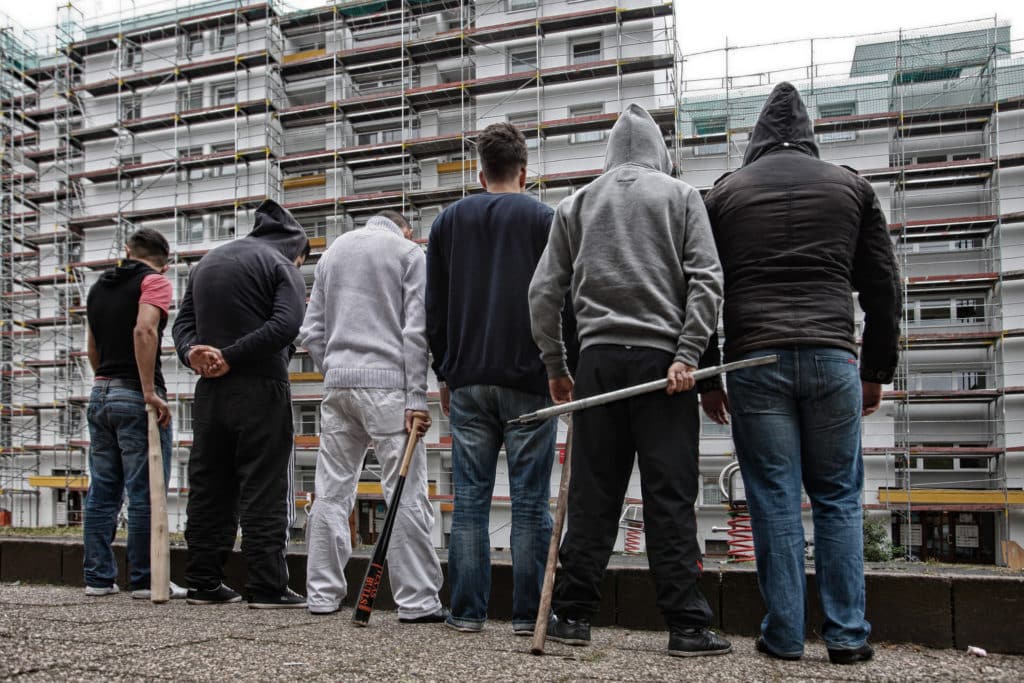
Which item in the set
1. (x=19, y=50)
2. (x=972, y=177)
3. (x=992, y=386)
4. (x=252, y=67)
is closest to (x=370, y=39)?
(x=252, y=67)

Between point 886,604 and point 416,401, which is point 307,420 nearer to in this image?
point 416,401

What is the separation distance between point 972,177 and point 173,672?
29507 mm

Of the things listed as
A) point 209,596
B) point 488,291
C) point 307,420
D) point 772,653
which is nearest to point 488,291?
point 488,291

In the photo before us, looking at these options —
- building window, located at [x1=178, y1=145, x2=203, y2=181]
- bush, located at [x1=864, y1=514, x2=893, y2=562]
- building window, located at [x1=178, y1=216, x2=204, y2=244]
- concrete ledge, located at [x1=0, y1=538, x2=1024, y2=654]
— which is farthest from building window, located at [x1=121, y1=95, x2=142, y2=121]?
concrete ledge, located at [x1=0, y1=538, x2=1024, y2=654]

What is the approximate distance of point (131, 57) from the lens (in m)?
36.8

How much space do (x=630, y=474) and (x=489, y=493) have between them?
2.34 ft

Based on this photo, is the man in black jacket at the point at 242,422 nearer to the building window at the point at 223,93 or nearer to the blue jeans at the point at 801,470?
the blue jeans at the point at 801,470

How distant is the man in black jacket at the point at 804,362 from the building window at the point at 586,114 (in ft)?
88.9

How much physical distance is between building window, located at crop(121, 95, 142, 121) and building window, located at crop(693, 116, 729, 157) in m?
22.4

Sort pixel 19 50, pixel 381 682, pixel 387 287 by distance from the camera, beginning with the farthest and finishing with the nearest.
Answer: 1. pixel 19 50
2. pixel 387 287
3. pixel 381 682

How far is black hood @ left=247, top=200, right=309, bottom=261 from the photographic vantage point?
4.15 m

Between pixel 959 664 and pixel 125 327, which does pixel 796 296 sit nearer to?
pixel 959 664

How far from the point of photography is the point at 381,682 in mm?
1977

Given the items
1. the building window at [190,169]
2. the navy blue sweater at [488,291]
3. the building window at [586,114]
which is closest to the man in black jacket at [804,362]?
the navy blue sweater at [488,291]
